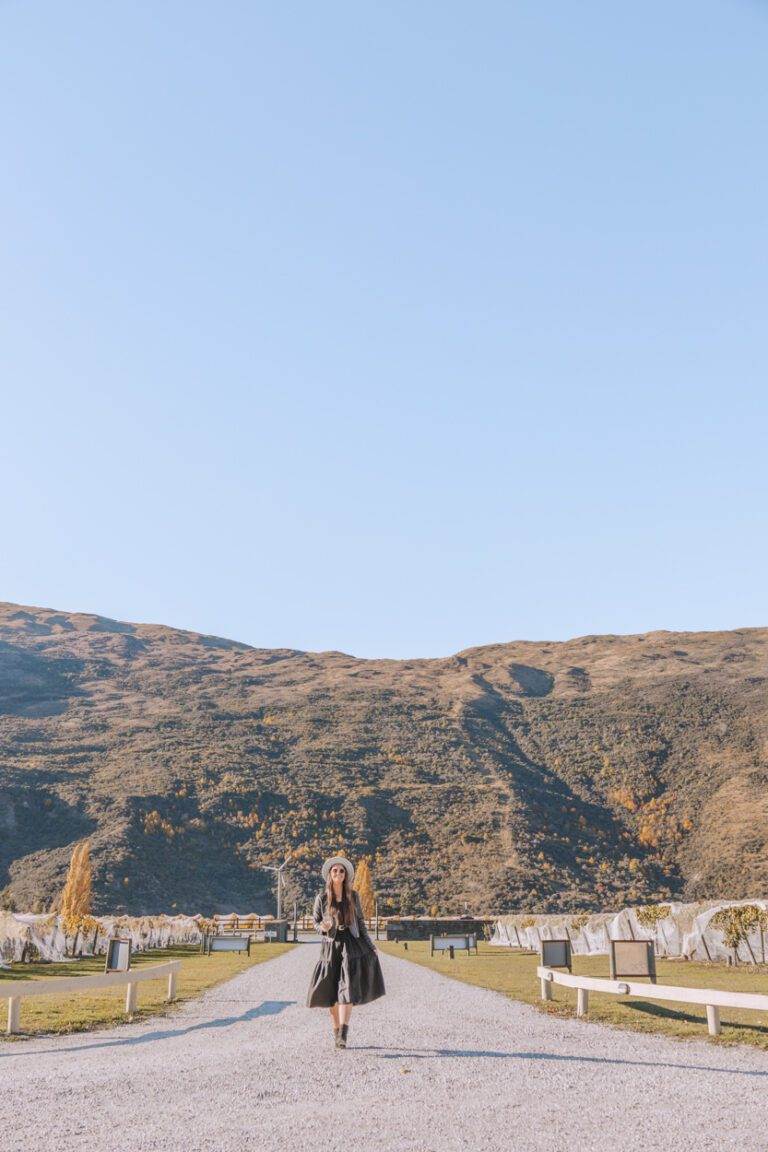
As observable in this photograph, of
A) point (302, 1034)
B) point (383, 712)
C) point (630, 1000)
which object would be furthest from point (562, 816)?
point (302, 1034)

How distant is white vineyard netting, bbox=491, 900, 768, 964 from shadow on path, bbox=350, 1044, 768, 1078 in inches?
697

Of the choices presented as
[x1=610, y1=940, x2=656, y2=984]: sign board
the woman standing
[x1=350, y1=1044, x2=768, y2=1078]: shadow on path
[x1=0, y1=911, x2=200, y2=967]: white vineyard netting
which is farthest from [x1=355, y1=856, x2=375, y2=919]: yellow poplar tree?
the woman standing

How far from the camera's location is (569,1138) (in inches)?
245

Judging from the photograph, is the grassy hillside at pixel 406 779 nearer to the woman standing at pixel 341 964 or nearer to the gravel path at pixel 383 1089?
the gravel path at pixel 383 1089

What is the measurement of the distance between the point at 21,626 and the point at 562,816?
140 m

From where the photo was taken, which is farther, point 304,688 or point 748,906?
point 304,688

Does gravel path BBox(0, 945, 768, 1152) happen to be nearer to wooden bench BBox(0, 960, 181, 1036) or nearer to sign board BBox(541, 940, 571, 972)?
wooden bench BBox(0, 960, 181, 1036)

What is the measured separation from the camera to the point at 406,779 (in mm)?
101375

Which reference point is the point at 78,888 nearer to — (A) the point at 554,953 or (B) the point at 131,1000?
(B) the point at 131,1000

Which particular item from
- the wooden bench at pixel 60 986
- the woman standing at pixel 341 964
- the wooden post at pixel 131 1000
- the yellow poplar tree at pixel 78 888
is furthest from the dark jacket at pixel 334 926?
the yellow poplar tree at pixel 78 888

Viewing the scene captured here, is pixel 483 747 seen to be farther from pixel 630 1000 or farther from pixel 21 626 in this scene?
pixel 21 626

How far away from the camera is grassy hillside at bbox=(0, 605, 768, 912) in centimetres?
7994

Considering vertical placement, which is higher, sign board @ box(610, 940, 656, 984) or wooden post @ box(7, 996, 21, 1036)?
sign board @ box(610, 940, 656, 984)

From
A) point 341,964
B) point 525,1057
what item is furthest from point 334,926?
point 525,1057
